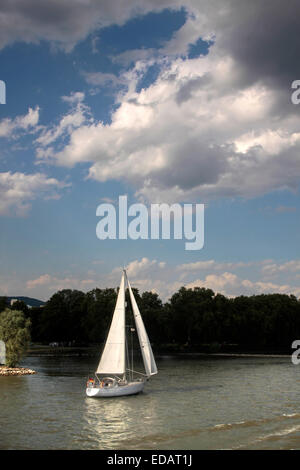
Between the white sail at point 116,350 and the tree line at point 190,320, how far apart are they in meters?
98.2

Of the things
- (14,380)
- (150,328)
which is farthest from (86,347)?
(14,380)

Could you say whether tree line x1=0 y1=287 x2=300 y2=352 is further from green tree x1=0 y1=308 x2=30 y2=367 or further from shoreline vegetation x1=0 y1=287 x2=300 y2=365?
green tree x1=0 y1=308 x2=30 y2=367

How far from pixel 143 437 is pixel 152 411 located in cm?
1138

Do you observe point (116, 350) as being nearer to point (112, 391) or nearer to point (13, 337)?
point (112, 391)

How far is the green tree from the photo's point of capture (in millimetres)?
86938

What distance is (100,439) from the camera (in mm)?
37719

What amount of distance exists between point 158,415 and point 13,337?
4719cm

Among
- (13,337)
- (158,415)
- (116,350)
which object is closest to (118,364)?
(116,350)

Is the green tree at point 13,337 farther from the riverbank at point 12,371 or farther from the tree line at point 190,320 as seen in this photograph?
the tree line at point 190,320

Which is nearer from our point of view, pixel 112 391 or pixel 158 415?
pixel 158 415

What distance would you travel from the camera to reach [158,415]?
46688 millimetres

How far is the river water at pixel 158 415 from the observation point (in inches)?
1442

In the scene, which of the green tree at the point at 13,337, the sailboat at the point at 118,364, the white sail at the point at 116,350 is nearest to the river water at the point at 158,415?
the sailboat at the point at 118,364
